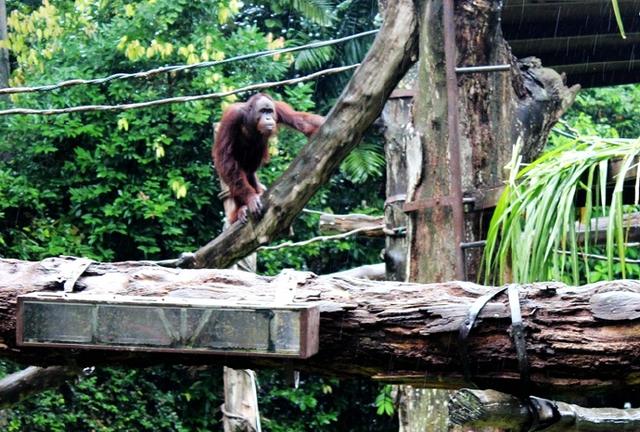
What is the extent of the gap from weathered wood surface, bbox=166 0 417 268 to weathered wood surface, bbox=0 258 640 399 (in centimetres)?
215

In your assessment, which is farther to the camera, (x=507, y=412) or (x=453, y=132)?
(x=453, y=132)

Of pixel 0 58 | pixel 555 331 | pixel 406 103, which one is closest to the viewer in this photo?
pixel 555 331

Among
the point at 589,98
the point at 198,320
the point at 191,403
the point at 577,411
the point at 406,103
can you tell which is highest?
the point at 589,98

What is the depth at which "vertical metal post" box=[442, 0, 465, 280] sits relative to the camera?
13.5ft

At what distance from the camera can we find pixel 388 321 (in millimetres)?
2457

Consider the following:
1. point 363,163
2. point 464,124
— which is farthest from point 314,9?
point 464,124

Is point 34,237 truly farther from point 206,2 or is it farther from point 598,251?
point 598,251

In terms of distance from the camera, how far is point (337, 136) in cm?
482

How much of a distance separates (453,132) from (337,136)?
2.76ft

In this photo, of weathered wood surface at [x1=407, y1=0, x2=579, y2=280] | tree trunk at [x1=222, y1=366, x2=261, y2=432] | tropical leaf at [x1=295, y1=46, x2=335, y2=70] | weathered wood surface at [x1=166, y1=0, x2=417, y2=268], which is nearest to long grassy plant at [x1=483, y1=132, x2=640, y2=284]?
weathered wood surface at [x1=407, y1=0, x2=579, y2=280]

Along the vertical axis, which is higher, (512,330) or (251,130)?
(251,130)

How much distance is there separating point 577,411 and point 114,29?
7.37 m

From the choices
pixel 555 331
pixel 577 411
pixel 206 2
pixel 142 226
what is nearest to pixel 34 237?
pixel 142 226

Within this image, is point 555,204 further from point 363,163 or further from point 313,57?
point 313,57
